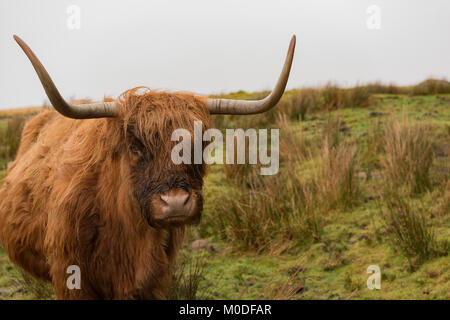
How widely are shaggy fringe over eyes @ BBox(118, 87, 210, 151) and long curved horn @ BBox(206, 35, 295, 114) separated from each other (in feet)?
0.28

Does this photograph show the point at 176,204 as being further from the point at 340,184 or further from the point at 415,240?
the point at 340,184

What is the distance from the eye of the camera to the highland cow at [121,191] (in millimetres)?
2689

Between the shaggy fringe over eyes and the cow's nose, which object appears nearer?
the cow's nose

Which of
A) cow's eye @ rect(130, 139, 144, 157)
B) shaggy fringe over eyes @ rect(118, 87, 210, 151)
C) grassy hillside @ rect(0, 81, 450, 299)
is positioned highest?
shaggy fringe over eyes @ rect(118, 87, 210, 151)

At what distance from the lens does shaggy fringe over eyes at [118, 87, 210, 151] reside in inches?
111

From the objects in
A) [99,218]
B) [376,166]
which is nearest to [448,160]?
[376,166]

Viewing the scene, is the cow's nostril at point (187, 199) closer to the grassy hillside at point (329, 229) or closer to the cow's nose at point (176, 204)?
the cow's nose at point (176, 204)

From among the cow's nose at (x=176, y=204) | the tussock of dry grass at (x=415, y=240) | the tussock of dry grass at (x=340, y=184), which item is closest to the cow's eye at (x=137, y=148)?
the cow's nose at (x=176, y=204)

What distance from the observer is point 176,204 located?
2559 mm

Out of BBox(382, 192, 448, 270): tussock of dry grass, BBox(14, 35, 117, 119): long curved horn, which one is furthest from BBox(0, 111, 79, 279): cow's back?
BBox(382, 192, 448, 270): tussock of dry grass

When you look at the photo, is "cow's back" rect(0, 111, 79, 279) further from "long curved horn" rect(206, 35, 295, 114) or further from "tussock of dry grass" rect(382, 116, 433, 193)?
"tussock of dry grass" rect(382, 116, 433, 193)
